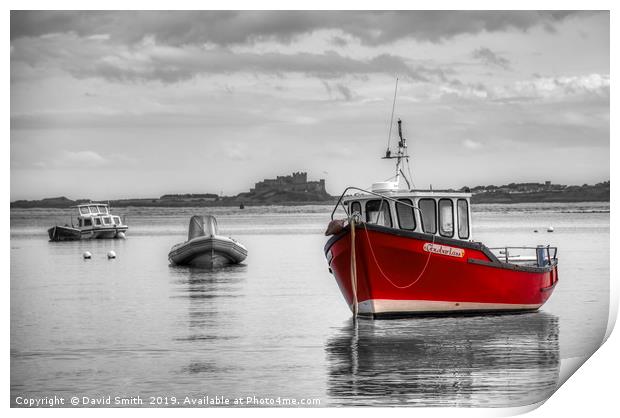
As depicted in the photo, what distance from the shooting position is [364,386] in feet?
43.8

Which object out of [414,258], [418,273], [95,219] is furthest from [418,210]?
[95,219]

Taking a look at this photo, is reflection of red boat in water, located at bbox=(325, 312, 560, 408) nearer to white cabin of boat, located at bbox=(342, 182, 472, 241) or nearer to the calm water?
the calm water

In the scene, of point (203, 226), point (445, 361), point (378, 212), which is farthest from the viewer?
point (203, 226)

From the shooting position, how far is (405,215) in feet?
62.1

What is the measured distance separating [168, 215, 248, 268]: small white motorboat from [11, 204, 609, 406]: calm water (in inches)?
154

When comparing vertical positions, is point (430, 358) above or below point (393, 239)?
below

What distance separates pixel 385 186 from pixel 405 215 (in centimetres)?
73

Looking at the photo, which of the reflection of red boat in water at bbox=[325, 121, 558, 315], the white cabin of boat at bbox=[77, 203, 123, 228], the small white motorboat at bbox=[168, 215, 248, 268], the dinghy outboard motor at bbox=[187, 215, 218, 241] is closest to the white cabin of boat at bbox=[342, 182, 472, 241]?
the reflection of red boat in water at bbox=[325, 121, 558, 315]

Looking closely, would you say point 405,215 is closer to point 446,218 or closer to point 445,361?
point 446,218

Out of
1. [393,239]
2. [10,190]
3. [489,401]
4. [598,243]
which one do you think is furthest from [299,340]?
[598,243]

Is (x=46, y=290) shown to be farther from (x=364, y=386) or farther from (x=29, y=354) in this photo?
(x=364, y=386)

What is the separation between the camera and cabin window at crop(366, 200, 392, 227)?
19016 mm

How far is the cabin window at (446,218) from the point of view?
746 inches
